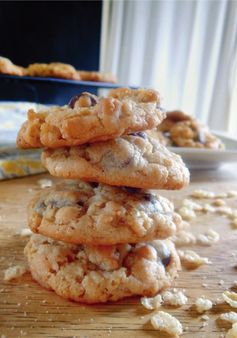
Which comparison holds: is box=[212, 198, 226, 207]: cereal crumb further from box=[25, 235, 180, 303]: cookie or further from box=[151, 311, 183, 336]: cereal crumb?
box=[151, 311, 183, 336]: cereal crumb

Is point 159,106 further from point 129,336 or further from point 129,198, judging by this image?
point 129,336

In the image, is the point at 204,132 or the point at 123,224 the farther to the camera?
the point at 204,132

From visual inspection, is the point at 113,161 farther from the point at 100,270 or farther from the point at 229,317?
the point at 229,317

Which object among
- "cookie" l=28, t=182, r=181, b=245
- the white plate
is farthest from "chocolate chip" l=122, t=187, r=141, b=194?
the white plate

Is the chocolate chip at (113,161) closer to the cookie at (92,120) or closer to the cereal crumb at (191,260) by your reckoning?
the cookie at (92,120)

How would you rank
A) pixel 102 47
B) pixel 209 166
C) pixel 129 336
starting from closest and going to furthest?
1. pixel 129 336
2. pixel 209 166
3. pixel 102 47

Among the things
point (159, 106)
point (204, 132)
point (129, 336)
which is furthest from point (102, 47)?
point (129, 336)

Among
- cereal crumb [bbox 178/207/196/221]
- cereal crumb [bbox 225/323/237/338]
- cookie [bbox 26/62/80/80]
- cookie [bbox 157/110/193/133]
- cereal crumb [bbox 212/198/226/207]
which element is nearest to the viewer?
cereal crumb [bbox 225/323/237/338]
